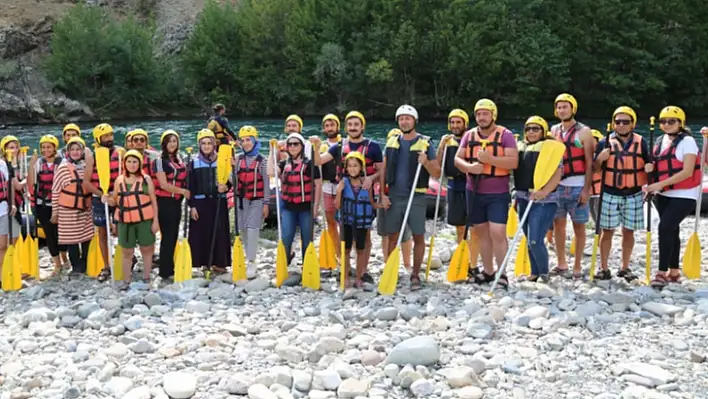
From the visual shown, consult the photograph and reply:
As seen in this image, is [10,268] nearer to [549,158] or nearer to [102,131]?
[102,131]

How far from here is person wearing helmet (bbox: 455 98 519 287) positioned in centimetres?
566

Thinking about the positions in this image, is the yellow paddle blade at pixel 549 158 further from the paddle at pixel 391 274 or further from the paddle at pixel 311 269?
the paddle at pixel 311 269

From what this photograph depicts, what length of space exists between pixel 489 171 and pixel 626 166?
1.25m

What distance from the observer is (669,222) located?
5.69m

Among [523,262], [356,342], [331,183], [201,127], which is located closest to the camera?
[356,342]

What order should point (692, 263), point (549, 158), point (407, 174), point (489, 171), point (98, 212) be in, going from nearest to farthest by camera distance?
point (549, 158), point (489, 171), point (407, 174), point (692, 263), point (98, 212)

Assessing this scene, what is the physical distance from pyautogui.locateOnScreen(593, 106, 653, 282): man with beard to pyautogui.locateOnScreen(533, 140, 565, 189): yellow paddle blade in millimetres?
538

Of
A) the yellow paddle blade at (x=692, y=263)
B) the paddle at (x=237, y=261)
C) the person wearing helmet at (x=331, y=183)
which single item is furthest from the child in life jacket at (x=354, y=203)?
the yellow paddle blade at (x=692, y=263)

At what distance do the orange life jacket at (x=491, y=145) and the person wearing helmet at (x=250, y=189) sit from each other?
2153mm

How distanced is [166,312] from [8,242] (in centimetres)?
230

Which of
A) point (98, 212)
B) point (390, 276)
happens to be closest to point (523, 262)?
point (390, 276)

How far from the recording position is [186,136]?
26812 mm

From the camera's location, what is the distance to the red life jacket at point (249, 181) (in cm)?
660

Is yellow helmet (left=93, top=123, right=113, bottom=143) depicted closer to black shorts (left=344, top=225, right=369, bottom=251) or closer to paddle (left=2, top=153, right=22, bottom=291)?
paddle (left=2, top=153, right=22, bottom=291)
